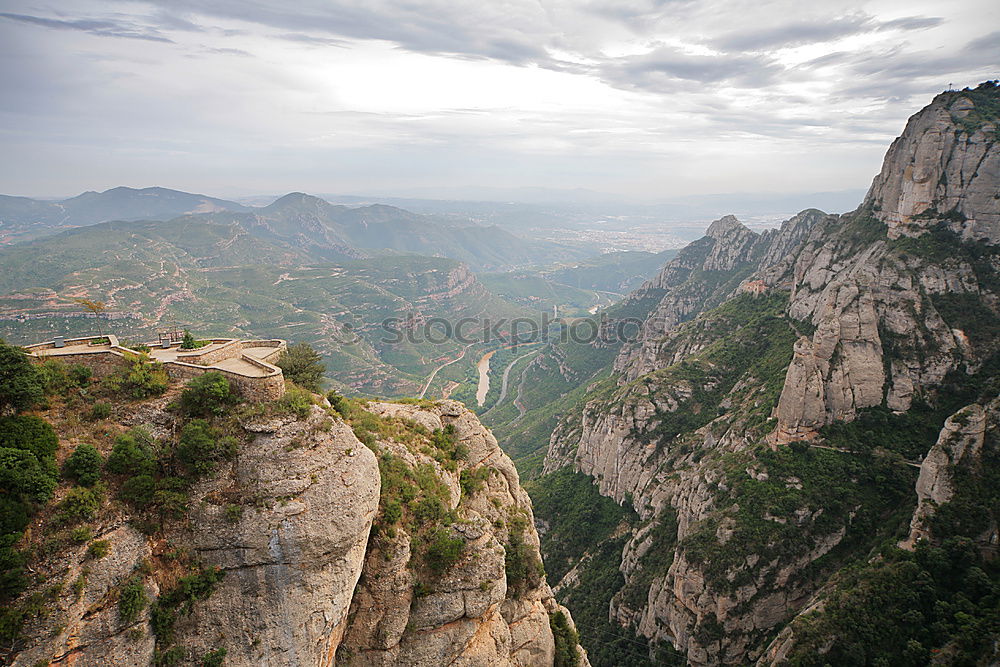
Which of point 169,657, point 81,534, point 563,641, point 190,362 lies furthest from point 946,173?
point 81,534

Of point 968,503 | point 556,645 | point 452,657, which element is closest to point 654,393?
point 968,503

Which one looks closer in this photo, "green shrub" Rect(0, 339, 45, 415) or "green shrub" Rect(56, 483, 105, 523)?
"green shrub" Rect(56, 483, 105, 523)

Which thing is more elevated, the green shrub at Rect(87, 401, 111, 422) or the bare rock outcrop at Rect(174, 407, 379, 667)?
the green shrub at Rect(87, 401, 111, 422)

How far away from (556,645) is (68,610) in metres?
29.6

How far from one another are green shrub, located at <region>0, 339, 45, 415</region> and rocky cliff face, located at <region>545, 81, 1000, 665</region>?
2269 inches

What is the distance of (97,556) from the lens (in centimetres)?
1897

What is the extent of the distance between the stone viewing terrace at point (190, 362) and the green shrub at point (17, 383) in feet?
8.93

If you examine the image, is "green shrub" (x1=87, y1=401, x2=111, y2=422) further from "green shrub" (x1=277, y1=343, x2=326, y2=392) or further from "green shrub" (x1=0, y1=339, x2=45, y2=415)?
"green shrub" (x1=277, y1=343, x2=326, y2=392)

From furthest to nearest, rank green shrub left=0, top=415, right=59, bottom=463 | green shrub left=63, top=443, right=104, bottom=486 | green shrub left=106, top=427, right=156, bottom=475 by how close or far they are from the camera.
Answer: green shrub left=106, top=427, right=156, bottom=475
green shrub left=63, top=443, right=104, bottom=486
green shrub left=0, top=415, right=59, bottom=463

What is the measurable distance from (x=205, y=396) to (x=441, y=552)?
14.5m

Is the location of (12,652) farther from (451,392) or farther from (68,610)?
(451,392)

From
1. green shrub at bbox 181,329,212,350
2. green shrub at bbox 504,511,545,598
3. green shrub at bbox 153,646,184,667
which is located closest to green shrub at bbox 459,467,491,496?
green shrub at bbox 504,511,545,598

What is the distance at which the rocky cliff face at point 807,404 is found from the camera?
5225cm

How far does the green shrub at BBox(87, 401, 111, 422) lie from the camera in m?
22.3
